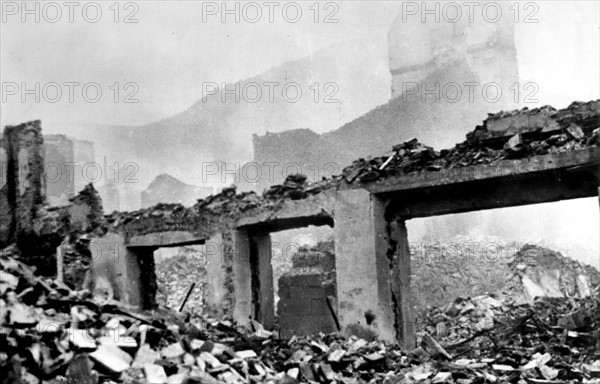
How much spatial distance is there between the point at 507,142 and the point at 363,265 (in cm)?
299

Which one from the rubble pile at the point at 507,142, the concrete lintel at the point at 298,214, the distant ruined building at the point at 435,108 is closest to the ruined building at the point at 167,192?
the distant ruined building at the point at 435,108

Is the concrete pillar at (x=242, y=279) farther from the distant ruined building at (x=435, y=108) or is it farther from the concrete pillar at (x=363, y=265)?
the distant ruined building at (x=435, y=108)

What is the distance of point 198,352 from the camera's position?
21.1ft

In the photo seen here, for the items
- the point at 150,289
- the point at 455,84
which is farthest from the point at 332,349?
the point at 455,84

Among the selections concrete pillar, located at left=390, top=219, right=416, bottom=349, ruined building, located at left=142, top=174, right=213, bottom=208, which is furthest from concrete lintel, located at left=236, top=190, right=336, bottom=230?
ruined building, located at left=142, top=174, right=213, bottom=208

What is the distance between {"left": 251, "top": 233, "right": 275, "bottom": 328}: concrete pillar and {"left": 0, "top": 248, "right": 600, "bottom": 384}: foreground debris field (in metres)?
2.60

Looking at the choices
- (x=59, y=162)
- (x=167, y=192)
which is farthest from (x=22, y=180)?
(x=167, y=192)

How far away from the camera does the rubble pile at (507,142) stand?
896 cm

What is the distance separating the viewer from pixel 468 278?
2178 centimetres

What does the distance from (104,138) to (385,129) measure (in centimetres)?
2297

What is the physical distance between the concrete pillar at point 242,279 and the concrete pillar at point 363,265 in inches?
94.8

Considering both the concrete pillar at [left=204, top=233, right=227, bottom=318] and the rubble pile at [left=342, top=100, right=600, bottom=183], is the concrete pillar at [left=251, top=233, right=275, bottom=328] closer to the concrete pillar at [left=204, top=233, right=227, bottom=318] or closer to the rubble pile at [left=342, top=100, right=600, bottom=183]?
the concrete pillar at [left=204, top=233, right=227, bottom=318]

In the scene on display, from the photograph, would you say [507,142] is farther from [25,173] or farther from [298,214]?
[25,173]

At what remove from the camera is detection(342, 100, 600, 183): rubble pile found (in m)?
8.96
